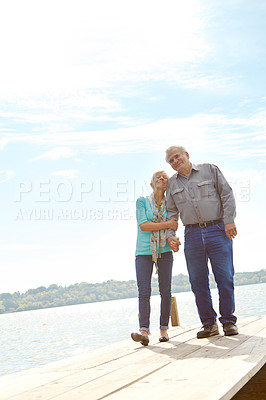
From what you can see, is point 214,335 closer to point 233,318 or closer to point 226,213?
point 233,318

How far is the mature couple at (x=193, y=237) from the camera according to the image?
204 inches

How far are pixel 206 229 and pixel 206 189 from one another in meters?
0.40

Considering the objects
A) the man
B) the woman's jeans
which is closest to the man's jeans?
the man

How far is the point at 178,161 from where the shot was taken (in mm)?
5211

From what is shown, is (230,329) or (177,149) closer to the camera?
(230,329)

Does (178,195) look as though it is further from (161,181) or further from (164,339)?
(164,339)

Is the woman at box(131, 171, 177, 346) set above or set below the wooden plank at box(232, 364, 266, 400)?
above

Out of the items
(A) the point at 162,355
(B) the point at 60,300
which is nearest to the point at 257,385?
(A) the point at 162,355

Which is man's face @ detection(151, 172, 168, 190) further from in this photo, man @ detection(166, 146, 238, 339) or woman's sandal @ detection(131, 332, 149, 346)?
woman's sandal @ detection(131, 332, 149, 346)

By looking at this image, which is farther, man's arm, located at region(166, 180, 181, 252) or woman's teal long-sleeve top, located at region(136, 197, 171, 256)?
woman's teal long-sleeve top, located at region(136, 197, 171, 256)

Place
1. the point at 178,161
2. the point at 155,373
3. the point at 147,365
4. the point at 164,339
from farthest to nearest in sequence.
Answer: the point at 164,339 → the point at 178,161 → the point at 147,365 → the point at 155,373

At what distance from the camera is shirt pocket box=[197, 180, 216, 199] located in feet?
17.1

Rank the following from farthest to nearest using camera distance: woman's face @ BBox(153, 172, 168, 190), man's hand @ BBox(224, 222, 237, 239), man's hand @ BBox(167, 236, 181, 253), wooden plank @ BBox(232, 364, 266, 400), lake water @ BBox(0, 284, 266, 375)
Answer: lake water @ BBox(0, 284, 266, 375)
woman's face @ BBox(153, 172, 168, 190)
man's hand @ BBox(167, 236, 181, 253)
man's hand @ BBox(224, 222, 237, 239)
wooden plank @ BBox(232, 364, 266, 400)

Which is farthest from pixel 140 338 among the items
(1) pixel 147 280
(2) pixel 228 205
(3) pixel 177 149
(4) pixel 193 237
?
(3) pixel 177 149
